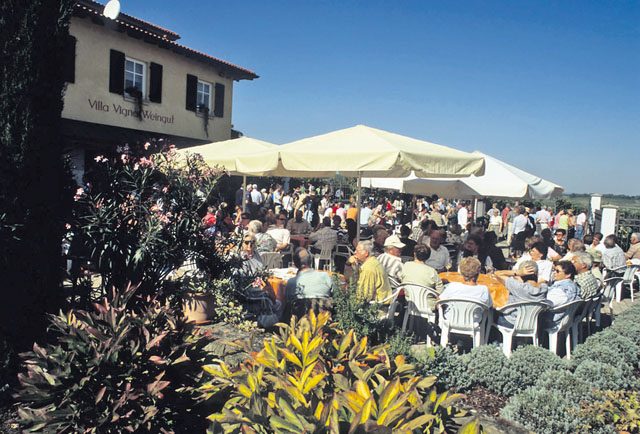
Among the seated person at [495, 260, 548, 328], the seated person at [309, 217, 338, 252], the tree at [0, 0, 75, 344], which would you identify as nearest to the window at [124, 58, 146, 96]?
the seated person at [309, 217, 338, 252]

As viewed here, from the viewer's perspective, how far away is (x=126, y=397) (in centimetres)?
237

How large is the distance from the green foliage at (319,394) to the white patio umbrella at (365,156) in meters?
3.73

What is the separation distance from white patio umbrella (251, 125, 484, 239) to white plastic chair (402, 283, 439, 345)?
4.94 feet

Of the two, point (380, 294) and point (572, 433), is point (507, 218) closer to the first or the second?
point (380, 294)

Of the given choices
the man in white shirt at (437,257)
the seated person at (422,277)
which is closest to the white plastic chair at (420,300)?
the seated person at (422,277)

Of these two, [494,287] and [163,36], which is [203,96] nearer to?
[163,36]

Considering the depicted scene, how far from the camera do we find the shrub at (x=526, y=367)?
4.20 m

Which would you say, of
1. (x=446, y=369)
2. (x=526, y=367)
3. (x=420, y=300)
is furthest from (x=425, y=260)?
(x=446, y=369)

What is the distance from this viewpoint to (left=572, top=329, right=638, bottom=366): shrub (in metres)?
4.77

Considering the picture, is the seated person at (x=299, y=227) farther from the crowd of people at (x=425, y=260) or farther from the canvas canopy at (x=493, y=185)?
the canvas canopy at (x=493, y=185)

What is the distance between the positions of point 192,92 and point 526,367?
1748 centimetres

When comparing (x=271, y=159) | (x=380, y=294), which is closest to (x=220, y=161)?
(x=271, y=159)

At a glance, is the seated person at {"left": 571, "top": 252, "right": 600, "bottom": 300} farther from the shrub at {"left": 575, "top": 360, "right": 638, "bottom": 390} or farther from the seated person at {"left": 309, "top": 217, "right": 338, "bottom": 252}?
the seated person at {"left": 309, "top": 217, "right": 338, "bottom": 252}

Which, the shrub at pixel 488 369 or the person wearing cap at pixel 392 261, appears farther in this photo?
the person wearing cap at pixel 392 261
